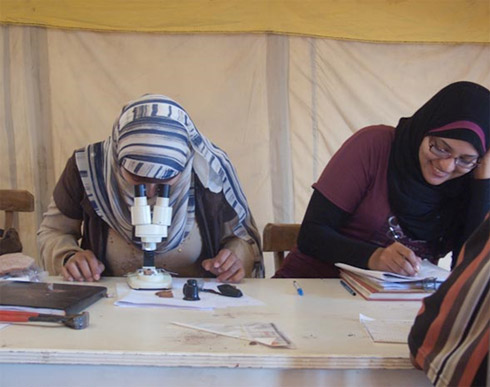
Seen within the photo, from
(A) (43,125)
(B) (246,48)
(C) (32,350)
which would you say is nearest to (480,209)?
(C) (32,350)

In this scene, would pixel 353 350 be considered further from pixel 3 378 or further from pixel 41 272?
pixel 41 272

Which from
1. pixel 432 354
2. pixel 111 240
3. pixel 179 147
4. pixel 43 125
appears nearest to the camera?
pixel 432 354

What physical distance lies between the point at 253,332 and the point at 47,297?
0.43m

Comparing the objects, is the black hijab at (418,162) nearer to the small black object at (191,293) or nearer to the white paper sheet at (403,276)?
the white paper sheet at (403,276)

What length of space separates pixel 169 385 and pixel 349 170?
0.83m

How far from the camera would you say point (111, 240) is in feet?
4.66

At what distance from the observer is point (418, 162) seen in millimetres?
1316

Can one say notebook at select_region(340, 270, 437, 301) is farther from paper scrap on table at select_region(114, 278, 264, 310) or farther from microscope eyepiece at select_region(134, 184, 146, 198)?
microscope eyepiece at select_region(134, 184, 146, 198)

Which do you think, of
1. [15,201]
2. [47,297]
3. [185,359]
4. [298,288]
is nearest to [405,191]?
[298,288]

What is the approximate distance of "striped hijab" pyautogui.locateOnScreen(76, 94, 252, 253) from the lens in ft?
3.95

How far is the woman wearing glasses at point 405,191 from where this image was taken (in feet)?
4.12

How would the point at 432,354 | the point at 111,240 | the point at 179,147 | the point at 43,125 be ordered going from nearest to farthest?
the point at 432,354, the point at 179,147, the point at 111,240, the point at 43,125

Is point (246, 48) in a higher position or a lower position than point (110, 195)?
higher

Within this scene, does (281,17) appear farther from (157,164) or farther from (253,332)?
(253,332)
